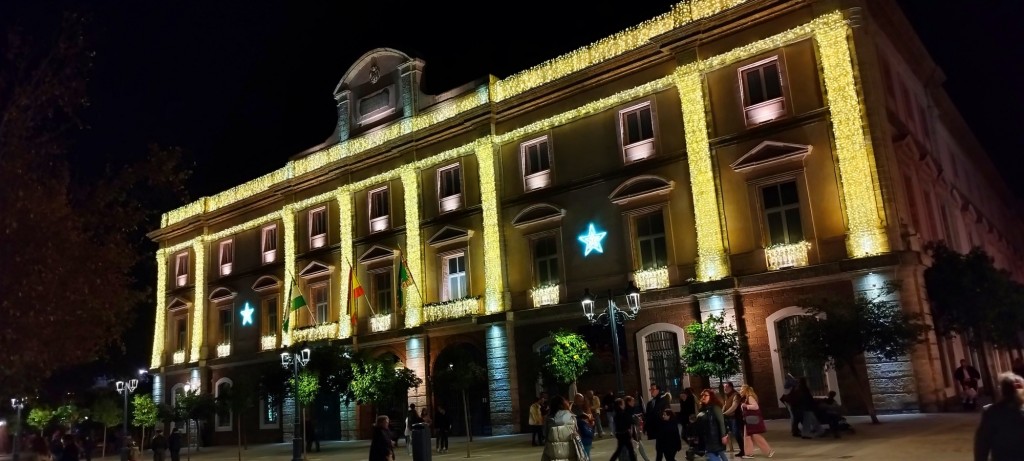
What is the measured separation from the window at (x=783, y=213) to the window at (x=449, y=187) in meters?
11.8

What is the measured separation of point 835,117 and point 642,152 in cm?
611

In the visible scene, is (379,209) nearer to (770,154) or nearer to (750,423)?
(770,154)

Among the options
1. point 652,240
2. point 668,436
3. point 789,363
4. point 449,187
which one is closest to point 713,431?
point 668,436

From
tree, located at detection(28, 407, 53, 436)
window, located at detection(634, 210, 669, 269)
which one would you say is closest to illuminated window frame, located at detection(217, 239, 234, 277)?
tree, located at detection(28, 407, 53, 436)

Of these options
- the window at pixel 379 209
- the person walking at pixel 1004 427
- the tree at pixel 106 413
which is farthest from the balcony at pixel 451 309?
the person walking at pixel 1004 427

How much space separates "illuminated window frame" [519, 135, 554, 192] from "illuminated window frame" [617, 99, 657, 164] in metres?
2.90

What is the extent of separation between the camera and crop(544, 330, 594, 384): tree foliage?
22.0 m

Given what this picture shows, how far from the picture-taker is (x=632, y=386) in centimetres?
2348

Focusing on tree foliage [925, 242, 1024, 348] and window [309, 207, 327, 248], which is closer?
tree foliage [925, 242, 1024, 348]

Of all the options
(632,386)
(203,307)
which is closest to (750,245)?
(632,386)

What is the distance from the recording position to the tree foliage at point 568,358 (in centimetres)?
2195

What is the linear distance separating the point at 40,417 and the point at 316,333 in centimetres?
1521

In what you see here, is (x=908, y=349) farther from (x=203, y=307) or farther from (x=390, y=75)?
(x=203, y=307)

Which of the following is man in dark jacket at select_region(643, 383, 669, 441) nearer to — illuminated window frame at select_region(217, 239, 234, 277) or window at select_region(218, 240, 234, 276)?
illuminated window frame at select_region(217, 239, 234, 277)
